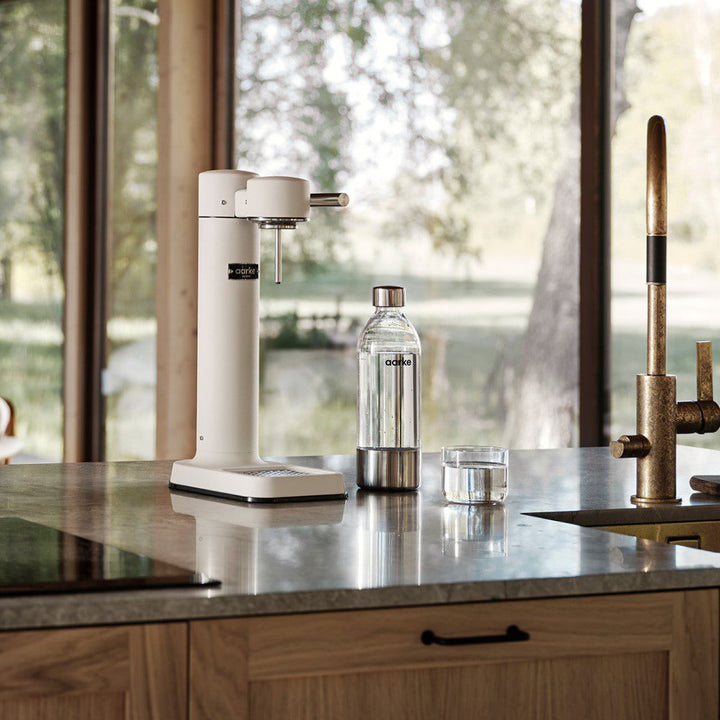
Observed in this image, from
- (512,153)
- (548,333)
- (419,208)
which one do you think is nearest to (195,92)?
(419,208)

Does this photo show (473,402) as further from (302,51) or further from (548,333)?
(302,51)

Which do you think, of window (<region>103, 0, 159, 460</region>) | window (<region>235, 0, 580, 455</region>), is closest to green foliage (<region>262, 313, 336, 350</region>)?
window (<region>235, 0, 580, 455</region>)

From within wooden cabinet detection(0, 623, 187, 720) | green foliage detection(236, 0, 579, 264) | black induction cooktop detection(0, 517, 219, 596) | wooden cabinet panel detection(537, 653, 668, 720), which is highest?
green foliage detection(236, 0, 579, 264)

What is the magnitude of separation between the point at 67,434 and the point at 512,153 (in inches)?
107

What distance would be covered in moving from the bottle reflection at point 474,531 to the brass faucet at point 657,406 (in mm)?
221

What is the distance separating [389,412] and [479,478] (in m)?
0.17

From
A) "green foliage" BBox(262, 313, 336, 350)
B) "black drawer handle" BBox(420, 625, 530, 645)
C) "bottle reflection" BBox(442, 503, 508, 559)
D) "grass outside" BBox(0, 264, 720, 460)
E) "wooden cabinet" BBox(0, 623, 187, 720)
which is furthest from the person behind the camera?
"green foliage" BBox(262, 313, 336, 350)

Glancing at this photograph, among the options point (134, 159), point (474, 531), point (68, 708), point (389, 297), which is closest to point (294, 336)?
point (134, 159)

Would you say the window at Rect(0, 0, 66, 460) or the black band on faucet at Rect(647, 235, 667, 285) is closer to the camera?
the black band on faucet at Rect(647, 235, 667, 285)

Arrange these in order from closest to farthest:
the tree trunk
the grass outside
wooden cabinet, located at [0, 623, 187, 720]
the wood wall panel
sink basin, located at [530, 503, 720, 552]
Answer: wooden cabinet, located at [0, 623, 187, 720] < sink basin, located at [530, 503, 720, 552] < the grass outside < the tree trunk < the wood wall panel

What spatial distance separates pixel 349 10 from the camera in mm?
4176

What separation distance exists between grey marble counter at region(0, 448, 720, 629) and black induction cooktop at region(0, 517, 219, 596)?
0.02 m

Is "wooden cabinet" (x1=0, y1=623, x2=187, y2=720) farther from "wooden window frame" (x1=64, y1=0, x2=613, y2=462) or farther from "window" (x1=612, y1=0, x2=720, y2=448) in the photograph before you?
"wooden window frame" (x1=64, y1=0, x2=613, y2=462)

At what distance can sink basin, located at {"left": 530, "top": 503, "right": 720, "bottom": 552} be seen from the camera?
1649mm
